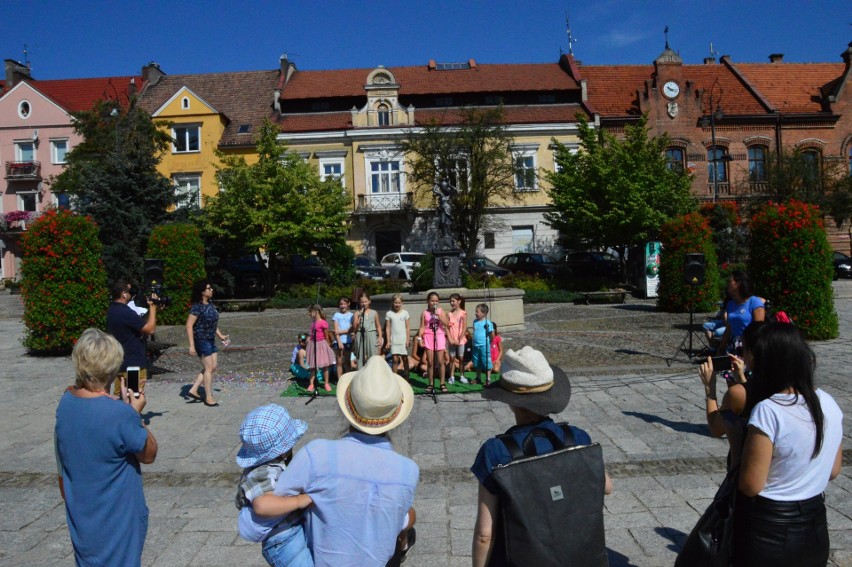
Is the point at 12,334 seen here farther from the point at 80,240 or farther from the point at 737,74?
the point at 737,74

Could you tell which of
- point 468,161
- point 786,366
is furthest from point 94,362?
point 468,161

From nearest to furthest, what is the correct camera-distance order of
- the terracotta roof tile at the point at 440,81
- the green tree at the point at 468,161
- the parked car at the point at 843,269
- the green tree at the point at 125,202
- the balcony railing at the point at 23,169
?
the green tree at the point at 125,202 → the parked car at the point at 843,269 → the green tree at the point at 468,161 → the terracotta roof tile at the point at 440,81 → the balcony railing at the point at 23,169

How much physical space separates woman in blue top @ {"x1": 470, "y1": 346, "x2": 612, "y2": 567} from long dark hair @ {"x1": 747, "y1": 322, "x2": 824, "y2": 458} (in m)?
0.83

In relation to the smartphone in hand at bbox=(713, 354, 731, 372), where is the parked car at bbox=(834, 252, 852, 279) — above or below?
below

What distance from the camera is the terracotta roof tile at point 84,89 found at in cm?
4484

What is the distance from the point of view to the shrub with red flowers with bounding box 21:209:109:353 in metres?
14.0

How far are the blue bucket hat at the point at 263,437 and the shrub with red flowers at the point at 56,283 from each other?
12.5 metres

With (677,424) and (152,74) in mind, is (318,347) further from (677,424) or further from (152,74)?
(152,74)

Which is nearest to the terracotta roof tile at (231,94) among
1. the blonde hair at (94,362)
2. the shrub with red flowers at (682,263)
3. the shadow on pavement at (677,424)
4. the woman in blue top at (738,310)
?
the shrub with red flowers at (682,263)

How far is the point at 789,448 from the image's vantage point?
2863 mm

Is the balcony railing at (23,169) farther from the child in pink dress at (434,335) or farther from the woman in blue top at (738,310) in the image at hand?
the woman in blue top at (738,310)

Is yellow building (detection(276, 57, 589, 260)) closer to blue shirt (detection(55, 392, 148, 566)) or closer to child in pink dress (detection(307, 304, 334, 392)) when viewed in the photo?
child in pink dress (detection(307, 304, 334, 392))

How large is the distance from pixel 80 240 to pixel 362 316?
273 inches

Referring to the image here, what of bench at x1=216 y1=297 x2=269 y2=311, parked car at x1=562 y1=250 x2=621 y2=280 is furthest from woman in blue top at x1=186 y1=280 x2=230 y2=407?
parked car at x1=562 y1=250 x2=621 y2=280
